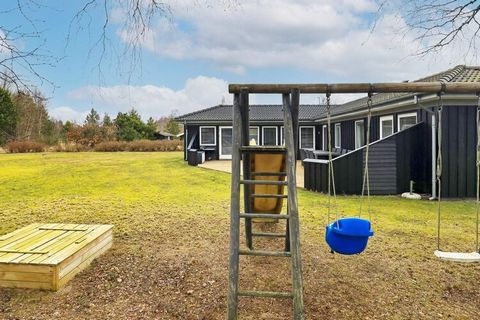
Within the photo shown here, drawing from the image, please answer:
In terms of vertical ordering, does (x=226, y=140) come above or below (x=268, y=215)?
above

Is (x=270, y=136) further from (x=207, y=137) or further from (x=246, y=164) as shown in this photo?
(x=246, y=164)

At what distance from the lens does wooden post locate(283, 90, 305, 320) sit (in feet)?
7.76

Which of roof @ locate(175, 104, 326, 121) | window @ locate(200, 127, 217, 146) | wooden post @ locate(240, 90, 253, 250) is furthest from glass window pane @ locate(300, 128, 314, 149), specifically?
wooden post @ locate(240, 90, 253, 250)

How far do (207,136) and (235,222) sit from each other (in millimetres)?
16438

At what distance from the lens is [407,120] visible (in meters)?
9.09

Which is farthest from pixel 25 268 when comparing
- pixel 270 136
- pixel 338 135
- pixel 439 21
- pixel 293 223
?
pixel 270 136

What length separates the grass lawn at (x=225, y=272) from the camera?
8.90ft

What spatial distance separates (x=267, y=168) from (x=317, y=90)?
1422 millimetres

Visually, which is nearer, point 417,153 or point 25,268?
point 25,268

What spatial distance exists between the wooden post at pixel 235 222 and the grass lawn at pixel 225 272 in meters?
0.27

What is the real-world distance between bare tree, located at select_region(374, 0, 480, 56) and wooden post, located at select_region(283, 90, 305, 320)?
3.11 meters

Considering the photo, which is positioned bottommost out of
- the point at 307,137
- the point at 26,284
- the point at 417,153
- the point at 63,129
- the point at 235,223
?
the point at 26,284

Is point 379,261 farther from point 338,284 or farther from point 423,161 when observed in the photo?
point 423,161

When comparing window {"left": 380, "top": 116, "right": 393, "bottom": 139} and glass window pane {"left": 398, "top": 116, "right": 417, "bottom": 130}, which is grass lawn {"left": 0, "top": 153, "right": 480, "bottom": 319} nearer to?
glass window pane {"left": 398, "top": 116, "right": 417, "bottom": 130}
